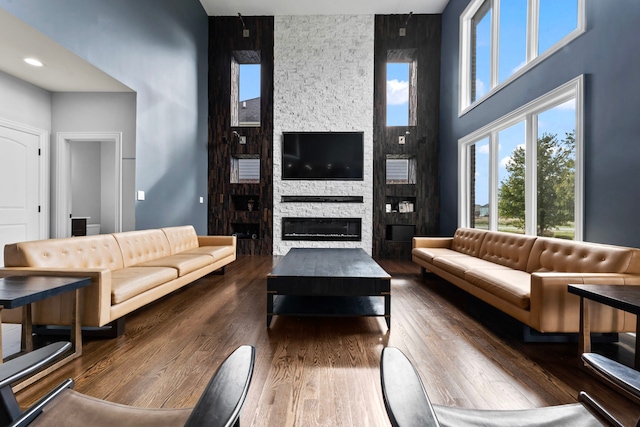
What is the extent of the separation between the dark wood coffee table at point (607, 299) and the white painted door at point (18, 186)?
17.1 feet

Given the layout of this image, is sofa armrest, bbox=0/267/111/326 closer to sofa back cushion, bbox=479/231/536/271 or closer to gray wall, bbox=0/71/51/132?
gray wall, bbox=0/71/51/132

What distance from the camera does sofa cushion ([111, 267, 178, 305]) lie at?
7.47ft

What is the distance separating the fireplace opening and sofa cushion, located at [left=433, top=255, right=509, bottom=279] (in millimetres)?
2502

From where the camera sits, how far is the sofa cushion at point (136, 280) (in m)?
2.28

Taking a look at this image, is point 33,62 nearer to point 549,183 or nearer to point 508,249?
point 508,249

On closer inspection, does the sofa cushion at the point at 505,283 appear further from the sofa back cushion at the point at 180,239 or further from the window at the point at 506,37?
the sofa back cushion at the point at 180,239

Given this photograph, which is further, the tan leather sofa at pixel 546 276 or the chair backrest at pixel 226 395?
the tan leather sofa at pixel 546 276

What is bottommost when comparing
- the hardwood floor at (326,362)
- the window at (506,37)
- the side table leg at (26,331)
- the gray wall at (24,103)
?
the hardwood floor at (326,362)

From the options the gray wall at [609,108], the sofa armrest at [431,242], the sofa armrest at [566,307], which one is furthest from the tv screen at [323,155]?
the sofa armrest at [566,307]

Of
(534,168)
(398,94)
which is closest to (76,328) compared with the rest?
(534,168)

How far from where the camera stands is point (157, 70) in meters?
4.45

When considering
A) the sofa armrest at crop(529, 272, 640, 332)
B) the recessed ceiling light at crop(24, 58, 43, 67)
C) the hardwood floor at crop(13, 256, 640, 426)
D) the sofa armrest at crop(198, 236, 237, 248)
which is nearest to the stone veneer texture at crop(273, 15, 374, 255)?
the sofa armrest at crop(198, 236, 237, 248)

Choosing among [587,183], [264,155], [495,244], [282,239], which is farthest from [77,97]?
[587,183]

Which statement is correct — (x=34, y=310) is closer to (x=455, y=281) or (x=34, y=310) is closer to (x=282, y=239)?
(x=455, y=281)
